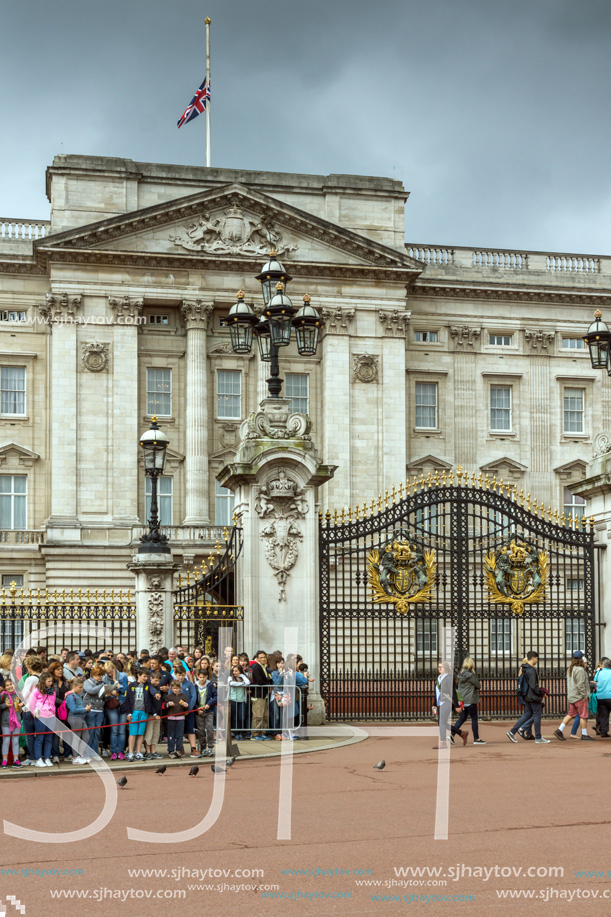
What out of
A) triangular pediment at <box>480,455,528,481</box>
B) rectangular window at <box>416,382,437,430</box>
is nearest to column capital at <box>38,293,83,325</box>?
rectangular window at <box>416,382,437,430</box>

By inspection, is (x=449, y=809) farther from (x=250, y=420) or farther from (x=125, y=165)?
(x=125, y=165)

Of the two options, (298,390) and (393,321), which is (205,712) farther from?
(393,321)

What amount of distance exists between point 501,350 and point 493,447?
4.41 metres

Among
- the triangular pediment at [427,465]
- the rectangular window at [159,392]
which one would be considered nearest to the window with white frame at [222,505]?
the rectangular window at [159,392]

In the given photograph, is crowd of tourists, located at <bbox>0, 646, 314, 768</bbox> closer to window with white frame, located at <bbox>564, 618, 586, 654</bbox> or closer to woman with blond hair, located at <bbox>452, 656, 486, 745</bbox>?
woman with blond hair, located at <bbox>452, 656, 486, 745</bbox>

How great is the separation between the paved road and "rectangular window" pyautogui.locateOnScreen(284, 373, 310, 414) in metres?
36.9

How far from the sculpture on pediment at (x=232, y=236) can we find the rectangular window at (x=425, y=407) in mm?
8464

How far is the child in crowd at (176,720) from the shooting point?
61.6 ft

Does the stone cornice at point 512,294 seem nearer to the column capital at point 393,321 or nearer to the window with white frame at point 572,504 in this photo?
the column capital at point 393,321

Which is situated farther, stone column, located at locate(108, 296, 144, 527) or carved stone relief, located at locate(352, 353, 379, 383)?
carved stone relief, located at locate(352, 353, 379, 383)

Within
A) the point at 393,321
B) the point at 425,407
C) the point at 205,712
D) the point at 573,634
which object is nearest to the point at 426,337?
the point at 393,321

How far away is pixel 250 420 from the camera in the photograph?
2267 centimetres

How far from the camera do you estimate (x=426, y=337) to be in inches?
2245

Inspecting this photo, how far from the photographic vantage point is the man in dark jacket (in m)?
20.5
